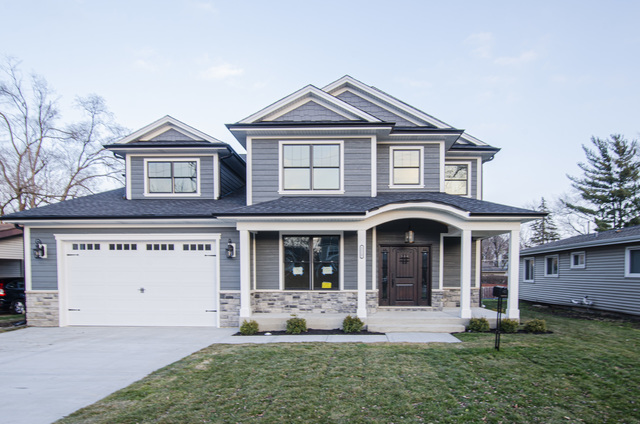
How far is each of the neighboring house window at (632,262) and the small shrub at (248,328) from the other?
1239cm

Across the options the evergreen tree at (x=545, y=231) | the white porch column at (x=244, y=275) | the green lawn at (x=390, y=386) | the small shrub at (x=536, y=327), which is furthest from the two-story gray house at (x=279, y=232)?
the evergreen tree at (x=545, y=231)

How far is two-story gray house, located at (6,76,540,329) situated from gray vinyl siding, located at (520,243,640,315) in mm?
5483

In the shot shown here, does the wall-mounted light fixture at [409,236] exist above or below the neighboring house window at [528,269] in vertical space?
above

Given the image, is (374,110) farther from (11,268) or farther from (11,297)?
(11,268)

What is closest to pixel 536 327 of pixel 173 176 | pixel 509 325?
pixel 509 325

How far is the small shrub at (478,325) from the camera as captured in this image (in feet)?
26.3

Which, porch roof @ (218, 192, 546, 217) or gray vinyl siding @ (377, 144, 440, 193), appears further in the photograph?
gray vinyl siding @ (377, 144, 440, 193)

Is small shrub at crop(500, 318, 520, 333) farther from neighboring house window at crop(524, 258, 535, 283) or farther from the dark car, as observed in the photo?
the dark car

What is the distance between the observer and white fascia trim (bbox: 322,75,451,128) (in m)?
10.1

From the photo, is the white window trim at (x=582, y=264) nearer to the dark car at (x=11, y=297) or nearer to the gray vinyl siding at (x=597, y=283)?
the gray vinyl siding at (x=597, y=283)

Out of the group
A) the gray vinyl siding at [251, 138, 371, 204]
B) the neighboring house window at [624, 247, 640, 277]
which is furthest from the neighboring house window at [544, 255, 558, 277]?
the gray vinyl siding at [251, 138, 371, 204]

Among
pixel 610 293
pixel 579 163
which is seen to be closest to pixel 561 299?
pixel 610 293

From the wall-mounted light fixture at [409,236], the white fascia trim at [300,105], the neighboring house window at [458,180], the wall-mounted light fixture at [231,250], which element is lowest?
the wall-mounted light fixture at [231,250]

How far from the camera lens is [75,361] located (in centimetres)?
607
